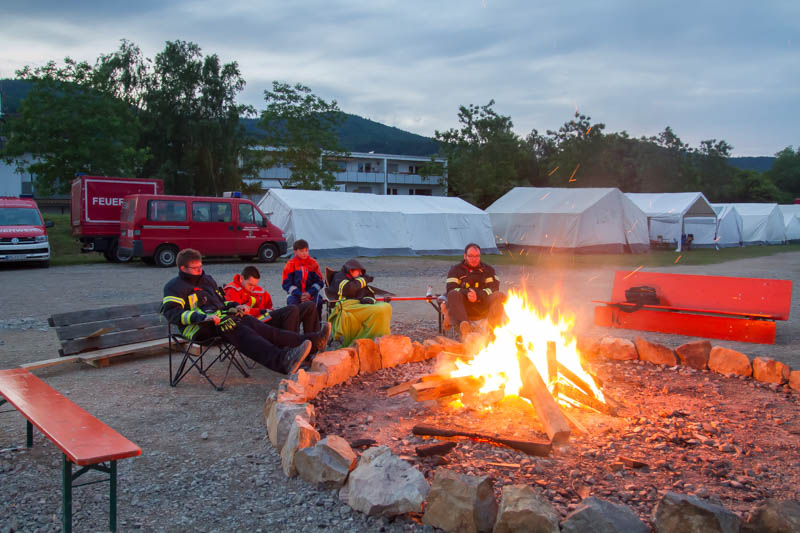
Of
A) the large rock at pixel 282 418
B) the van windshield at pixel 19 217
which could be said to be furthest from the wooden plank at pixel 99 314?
the van windshield at pixel 19 217

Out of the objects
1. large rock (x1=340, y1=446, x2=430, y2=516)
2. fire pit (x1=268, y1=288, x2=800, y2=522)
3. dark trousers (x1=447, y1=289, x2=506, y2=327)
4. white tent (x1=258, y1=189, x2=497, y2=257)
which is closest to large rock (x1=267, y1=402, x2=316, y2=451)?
fire pit (x1=268, y1=288, x2=800, y2=522)

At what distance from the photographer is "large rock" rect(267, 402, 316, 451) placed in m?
3.55

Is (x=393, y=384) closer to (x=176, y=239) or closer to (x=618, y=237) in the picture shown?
(x=176, y=239)

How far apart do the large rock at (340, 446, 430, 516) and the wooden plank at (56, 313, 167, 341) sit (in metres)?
3.75

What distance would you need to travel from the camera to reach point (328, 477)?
10.0 ft

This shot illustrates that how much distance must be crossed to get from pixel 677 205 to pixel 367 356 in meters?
26.9

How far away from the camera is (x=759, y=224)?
3506 cm

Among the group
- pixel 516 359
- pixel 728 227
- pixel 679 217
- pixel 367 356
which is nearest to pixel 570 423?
pixel 516 359

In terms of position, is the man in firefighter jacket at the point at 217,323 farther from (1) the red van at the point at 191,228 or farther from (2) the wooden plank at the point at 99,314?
(1) the red van at the point at 191,228

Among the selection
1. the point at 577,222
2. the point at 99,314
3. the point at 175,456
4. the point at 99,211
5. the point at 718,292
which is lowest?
the point at 175,456

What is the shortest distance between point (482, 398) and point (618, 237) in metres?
22.1

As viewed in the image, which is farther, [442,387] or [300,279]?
[300,279]

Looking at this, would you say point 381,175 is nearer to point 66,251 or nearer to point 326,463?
point 66,251

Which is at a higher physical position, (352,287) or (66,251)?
(352,287)
